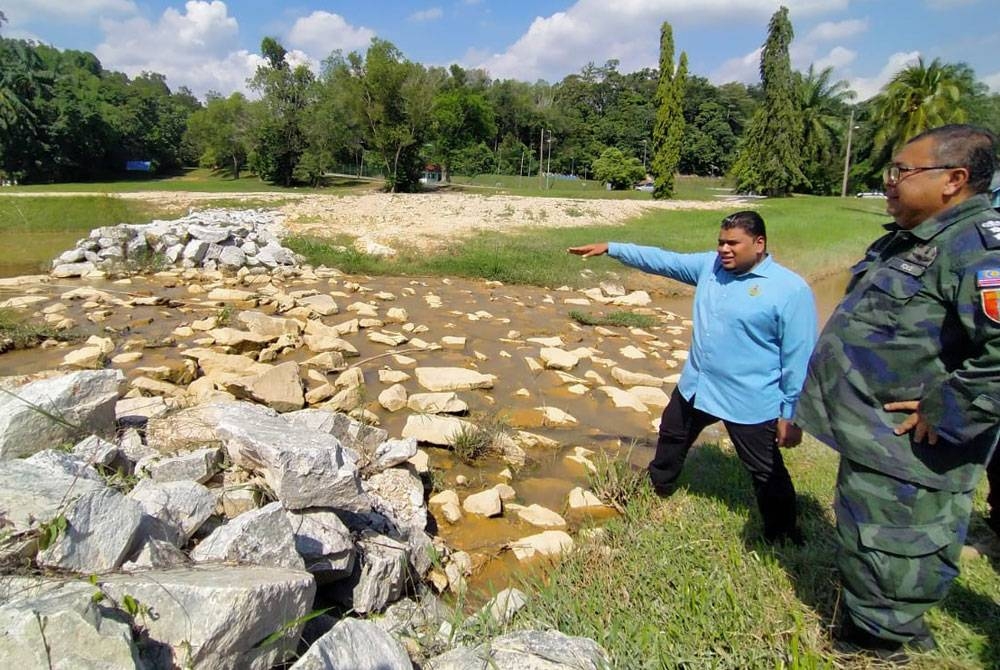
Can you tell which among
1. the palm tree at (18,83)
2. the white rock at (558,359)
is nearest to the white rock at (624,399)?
the white rock at (558,359)

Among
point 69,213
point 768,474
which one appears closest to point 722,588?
point 768,474

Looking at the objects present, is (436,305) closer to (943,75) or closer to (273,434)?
(273,434)

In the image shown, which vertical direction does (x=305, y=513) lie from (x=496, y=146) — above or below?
below

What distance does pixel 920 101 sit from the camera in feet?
84.1

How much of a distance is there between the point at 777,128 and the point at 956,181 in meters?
40.3

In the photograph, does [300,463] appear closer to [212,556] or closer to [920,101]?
[212,556]

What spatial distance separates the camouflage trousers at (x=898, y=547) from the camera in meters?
1.86

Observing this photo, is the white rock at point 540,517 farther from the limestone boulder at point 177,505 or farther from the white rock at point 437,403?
the limestone boulder at point 177,505

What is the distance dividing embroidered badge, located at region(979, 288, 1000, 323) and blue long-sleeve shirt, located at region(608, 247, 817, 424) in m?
1.04

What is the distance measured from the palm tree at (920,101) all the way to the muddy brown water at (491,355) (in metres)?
20.9

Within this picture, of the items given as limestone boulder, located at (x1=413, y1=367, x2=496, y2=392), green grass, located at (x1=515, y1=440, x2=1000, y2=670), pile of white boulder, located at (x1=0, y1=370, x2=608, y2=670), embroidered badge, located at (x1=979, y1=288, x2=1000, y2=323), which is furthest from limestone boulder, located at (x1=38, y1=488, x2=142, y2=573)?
limestone boulder, located at (x1=413, y1=367, x2=496, y2=392)

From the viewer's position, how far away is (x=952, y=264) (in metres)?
1.74

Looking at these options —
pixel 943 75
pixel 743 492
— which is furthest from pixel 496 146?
pixel 743 492

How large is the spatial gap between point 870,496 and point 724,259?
1281mm
